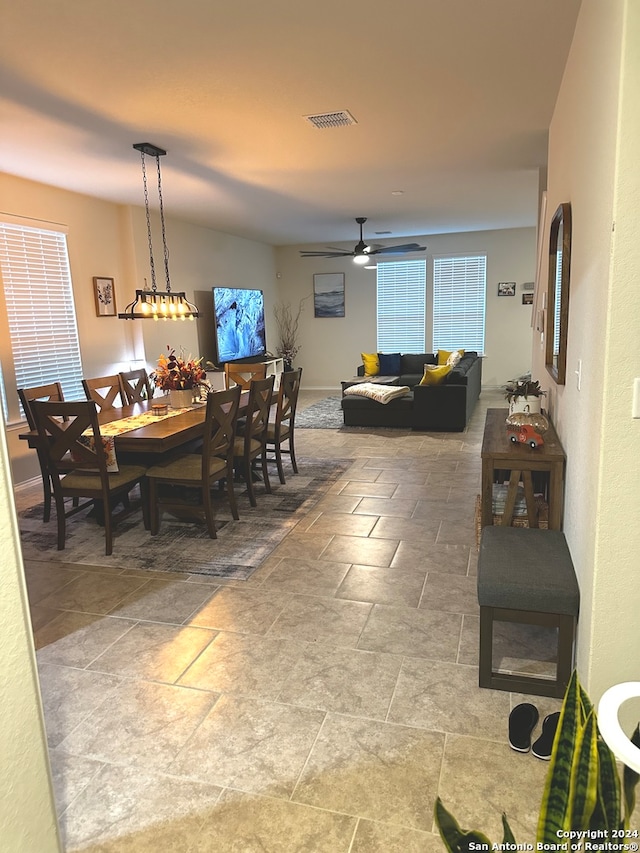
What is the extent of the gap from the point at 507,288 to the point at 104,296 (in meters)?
6.75

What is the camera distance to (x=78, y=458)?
362cm

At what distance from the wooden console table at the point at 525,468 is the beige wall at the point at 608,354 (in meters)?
0.37

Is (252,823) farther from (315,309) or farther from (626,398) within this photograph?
(315,309)

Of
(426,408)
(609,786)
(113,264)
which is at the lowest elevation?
(426,408)

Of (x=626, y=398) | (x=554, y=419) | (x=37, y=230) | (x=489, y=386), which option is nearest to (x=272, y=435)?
(x=554, y=419)

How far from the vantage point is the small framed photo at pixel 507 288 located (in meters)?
9.81

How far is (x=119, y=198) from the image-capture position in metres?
6.01

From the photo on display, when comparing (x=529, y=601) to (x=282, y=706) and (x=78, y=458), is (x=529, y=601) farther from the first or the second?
(x=78, y=458)

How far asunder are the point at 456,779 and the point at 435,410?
540cm

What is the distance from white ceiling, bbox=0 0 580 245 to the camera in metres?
A: 2.49

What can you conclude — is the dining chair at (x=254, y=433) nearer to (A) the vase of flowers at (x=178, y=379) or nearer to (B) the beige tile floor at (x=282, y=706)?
(A) the vase of flowers at (x=178, y=379)

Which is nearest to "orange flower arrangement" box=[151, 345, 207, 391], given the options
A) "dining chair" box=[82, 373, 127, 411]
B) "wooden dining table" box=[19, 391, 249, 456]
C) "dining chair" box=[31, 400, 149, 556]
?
"wooden dining table" box=[19, 391, 249, 456]

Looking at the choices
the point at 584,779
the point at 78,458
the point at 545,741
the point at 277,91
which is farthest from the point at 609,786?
the point at 277,91

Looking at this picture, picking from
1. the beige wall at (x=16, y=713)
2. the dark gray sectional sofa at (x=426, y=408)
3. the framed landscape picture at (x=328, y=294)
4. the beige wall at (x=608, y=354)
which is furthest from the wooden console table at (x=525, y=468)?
the framed landscape picture at (x=328, y=294)
